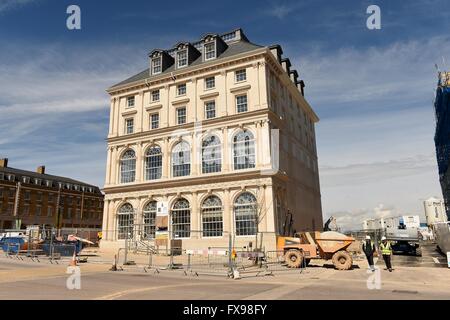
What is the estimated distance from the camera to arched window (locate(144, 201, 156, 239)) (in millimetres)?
37534

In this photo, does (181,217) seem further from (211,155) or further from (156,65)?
(156,65)

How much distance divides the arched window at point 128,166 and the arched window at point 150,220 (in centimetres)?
450

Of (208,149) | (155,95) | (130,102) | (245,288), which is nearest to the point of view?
(245,288)

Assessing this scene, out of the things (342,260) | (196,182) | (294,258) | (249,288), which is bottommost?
(249,288)

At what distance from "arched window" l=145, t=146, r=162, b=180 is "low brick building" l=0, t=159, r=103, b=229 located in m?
27.6

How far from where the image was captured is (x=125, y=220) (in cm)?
3991

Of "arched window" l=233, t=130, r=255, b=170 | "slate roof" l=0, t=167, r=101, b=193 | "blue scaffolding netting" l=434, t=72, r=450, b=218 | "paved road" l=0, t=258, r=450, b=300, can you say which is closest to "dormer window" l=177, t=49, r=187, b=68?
"arched window" l=233, t=130, r=255, b=170

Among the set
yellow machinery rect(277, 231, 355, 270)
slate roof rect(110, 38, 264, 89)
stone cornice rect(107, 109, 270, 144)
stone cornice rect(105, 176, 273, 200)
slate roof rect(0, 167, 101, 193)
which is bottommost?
yellow machinery rect(277, 231, 355, 270)

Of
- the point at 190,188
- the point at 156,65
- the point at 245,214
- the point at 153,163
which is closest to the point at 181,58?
the point at 156,65

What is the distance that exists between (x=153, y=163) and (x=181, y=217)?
25.1 ft

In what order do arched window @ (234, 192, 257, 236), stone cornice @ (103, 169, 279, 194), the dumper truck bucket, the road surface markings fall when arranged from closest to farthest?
the road surface markings < the dumper truck bucket < arched window @ (234, 192, 257, 236) < stone cornice @ (103, 169, 279, 194)

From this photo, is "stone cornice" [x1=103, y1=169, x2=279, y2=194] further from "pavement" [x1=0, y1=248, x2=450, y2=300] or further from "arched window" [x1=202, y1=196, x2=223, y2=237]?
"pavement" [x1=0, y1=248, x2=450, y2=300]
